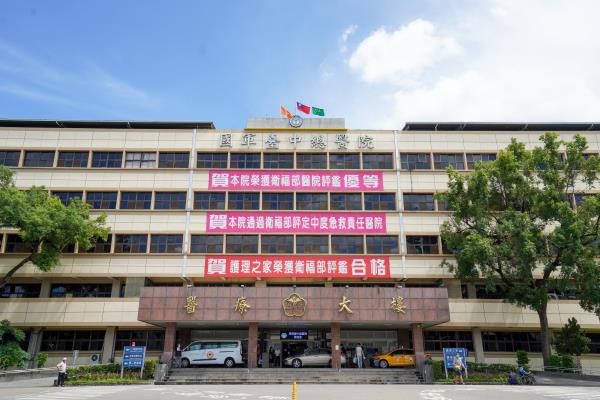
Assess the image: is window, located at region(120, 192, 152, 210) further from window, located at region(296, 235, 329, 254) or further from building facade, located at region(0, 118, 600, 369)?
window, located at region(296, 235, 329, 254)

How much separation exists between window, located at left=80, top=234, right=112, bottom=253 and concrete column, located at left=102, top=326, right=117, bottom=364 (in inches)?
210

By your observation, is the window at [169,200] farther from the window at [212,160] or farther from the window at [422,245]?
the window at [422,245]

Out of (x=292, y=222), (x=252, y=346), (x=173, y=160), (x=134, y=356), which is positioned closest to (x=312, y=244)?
(x=292, y=222)

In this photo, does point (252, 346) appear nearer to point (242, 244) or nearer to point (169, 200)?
point (242, 244)

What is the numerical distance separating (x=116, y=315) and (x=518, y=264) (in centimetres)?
2562

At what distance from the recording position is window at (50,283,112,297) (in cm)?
3416

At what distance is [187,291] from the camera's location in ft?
92.6

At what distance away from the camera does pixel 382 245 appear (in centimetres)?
3375

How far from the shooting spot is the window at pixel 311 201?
34656 millimetres

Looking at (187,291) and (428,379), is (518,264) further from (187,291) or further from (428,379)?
(187,291)

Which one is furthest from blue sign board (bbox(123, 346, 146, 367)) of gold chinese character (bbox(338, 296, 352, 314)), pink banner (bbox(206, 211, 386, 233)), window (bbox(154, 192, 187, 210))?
window (bbox(154, 192, 187, 210))

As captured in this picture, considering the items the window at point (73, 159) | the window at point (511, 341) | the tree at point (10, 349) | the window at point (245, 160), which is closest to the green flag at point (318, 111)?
the window at point (245, 160)

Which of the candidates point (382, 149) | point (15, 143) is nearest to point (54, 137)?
point (15, 143)

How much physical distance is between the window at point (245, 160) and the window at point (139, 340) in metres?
13.5
